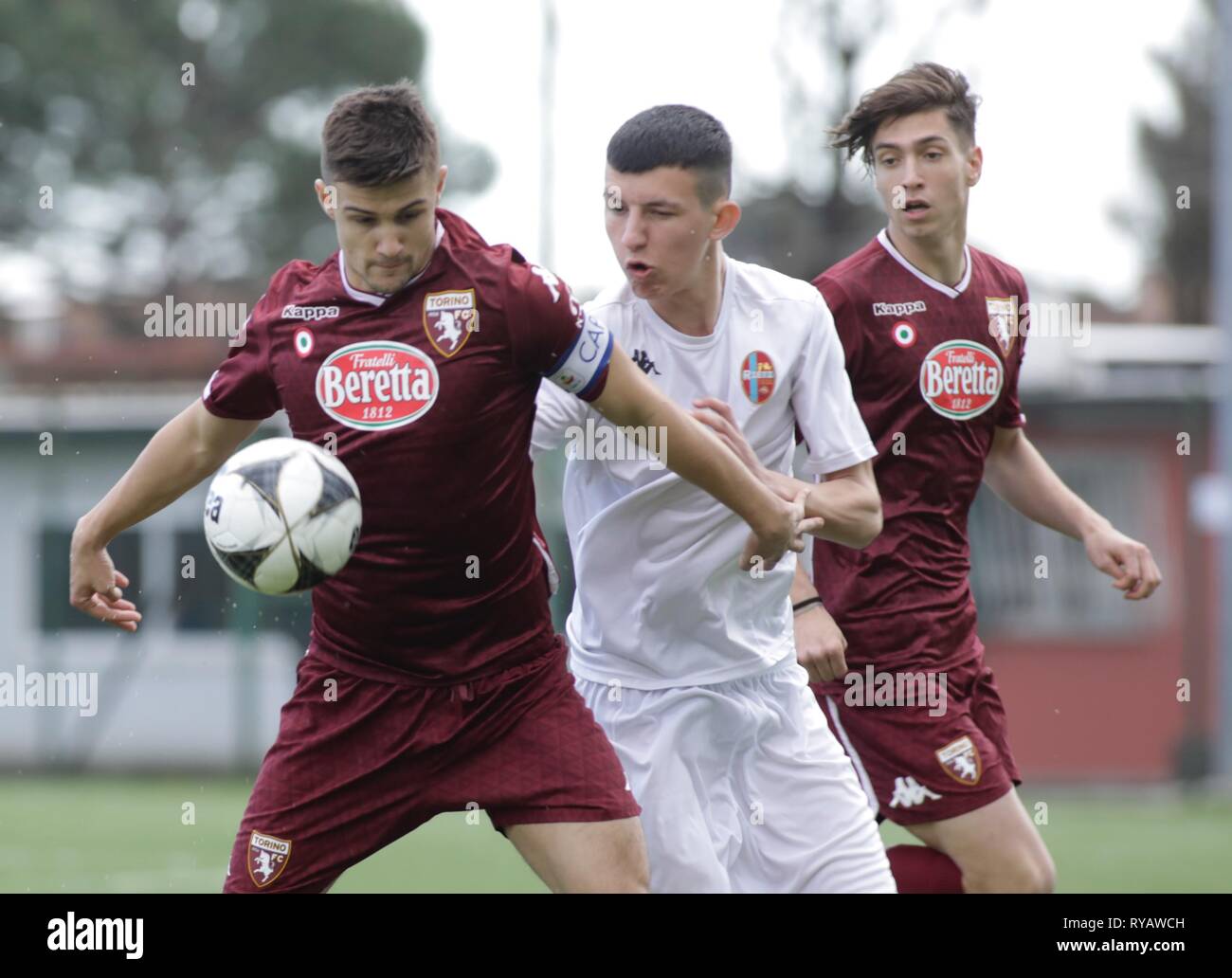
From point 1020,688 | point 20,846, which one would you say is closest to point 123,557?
point 20,846

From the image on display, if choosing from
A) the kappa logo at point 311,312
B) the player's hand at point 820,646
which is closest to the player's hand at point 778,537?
the player's hand at point 820,646

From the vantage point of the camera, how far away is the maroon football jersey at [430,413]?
4.24 m

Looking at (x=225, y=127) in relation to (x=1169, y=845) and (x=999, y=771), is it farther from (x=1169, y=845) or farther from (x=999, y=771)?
(x=999, y=771)

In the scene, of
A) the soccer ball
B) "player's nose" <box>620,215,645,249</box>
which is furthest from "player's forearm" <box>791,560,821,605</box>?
the soccer ball

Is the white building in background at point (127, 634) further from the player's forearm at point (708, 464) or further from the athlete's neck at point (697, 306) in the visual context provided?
the player's forearm at point (708, 464)

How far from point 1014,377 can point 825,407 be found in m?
0.97

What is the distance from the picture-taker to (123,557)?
17094 millimetres

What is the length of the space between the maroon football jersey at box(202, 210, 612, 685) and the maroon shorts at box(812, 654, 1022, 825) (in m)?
1.31

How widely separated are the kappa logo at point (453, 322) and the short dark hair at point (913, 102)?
1.66m

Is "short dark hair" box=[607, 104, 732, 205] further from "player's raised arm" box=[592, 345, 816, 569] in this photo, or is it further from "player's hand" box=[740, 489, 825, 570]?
"player's hand" box=[740, 489, 825, 570]
